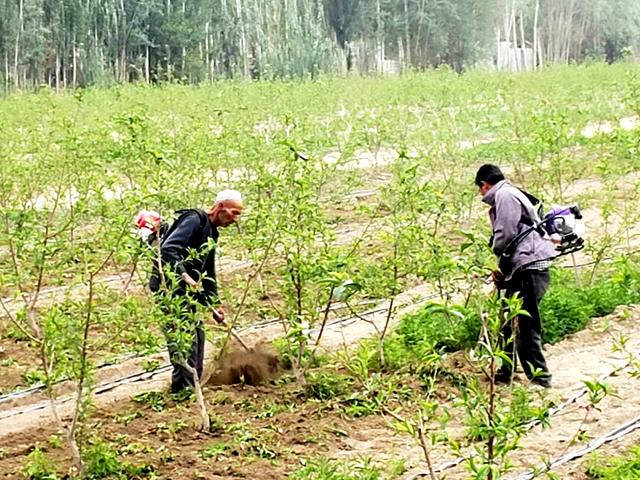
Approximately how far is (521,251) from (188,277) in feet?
8.02

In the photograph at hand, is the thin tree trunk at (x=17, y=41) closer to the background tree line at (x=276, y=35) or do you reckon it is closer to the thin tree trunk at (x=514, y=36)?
the background tree line at (x=276, y=35)

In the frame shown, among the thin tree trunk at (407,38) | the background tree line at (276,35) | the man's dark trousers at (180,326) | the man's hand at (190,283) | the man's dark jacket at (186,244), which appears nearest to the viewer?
the man's dark trousers at (180,326)

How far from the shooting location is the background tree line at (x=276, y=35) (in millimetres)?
25688

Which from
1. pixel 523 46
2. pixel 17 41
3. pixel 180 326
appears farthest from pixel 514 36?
pixel 180 326

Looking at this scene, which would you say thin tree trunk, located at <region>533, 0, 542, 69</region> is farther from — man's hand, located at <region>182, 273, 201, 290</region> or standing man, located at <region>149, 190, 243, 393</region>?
man's hand, located at <region>182, 273, 201, 290</region>

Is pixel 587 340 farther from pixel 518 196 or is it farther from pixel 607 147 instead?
pixel 607 147

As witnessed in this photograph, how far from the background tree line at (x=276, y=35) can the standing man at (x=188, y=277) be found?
13519 mm

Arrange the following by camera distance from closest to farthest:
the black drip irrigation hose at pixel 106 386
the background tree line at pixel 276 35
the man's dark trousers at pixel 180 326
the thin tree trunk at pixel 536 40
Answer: the man's dark trousers at pixel 180 326
the black drip irrigation hose at pixel 106 386
the background tree line at pixel 276 35
the thin tree trunk at pixel 536 40

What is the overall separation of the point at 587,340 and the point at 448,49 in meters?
32.2

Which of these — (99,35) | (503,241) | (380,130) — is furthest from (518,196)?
(99,35)

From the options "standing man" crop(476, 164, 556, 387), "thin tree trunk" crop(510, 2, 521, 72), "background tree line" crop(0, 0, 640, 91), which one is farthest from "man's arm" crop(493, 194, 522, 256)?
"thin tree trunk" crop(510, 2, 521, 72)

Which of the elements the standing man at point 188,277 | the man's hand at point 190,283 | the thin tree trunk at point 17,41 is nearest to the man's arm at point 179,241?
the standing man at point 188,277

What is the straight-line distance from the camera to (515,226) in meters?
7.23

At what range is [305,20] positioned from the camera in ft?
107
